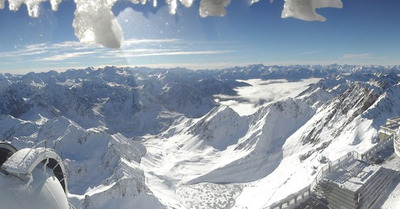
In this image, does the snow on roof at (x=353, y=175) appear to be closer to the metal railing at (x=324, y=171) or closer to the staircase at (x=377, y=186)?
the staircase at (x=377, y=186)

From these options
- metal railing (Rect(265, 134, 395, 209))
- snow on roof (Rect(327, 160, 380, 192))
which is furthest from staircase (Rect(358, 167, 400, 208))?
metal railing (Rect(265, 134, 395, 209))

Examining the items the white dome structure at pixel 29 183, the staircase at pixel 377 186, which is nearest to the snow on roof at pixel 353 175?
the staircase at pixel 377 186

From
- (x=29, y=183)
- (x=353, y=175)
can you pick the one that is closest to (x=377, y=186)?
(x=353, y=175)

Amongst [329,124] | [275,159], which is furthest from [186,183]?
[329,124]

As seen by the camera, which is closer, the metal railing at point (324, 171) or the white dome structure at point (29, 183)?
the white dome structure at point (29, 183)

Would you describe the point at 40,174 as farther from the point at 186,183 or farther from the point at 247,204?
the point at 186,183

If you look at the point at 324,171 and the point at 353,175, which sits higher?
the point at 353,175

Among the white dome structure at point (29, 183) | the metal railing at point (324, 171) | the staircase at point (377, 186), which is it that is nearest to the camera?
the white dome structure at point (29, 183)

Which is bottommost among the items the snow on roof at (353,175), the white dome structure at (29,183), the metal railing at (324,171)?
the metal railing at (324,171)

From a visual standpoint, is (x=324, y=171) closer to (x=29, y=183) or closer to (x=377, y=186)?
(x=377, y=186)
